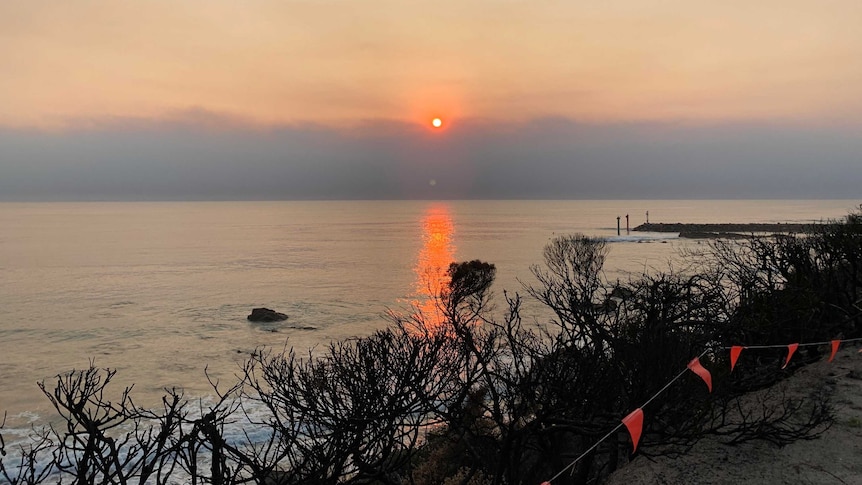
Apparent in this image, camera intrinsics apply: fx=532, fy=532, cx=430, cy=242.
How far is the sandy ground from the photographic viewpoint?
9.37 m

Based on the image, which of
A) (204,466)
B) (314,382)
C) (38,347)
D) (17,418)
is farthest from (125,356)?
(314,382)

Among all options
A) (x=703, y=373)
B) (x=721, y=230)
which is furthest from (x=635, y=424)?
(x=721, y=230)

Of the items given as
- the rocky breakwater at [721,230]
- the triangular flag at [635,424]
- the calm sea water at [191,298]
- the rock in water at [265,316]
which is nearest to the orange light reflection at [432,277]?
the calm sea water at [191,298]

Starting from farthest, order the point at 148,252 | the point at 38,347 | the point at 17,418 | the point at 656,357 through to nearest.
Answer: the point at 148,252, the point at 38,347, the point at 17,418, the point at 656,357

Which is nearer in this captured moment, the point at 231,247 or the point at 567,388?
the point at 567,388

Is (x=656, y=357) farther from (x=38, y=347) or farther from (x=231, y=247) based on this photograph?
(x=231, y=247)

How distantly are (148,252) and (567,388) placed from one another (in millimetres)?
91629

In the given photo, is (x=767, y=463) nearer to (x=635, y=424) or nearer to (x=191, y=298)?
(x=635, y=424)

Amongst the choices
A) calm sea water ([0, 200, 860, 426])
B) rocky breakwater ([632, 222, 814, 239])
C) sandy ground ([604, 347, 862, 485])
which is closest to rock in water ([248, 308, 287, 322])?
calm sea water ([0, 200, 860, 426])

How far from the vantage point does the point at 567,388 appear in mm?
12281

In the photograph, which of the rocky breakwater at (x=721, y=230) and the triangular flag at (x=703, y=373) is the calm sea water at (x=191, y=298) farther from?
the triangular flag at (x=703, y=373)

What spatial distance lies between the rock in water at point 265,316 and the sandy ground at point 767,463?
29.8 m

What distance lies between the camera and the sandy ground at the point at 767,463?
→ 9.37m

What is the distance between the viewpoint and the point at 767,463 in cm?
993
